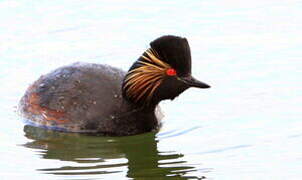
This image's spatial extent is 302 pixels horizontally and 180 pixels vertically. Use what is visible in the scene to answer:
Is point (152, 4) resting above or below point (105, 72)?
above

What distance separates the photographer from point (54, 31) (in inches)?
782

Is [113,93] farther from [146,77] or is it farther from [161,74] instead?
[161,74]

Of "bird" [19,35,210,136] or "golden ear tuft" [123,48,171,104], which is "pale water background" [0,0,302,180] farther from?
"golden ear tuft" [123,48,171,104]

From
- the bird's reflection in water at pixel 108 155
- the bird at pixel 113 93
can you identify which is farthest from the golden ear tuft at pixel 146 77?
the bird's reflection in water at pixel 108 155

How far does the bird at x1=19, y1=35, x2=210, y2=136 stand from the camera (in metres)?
15.4

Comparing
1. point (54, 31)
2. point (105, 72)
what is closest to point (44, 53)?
point (54, 31)

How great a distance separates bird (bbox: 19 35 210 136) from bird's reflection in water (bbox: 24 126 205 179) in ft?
0.63

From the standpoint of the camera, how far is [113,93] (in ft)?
52.9

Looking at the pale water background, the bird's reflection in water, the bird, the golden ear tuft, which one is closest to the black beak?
the bird

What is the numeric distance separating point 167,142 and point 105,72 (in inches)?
63.2

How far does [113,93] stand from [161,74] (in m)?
0.94

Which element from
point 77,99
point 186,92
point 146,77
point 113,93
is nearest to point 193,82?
point 146,77

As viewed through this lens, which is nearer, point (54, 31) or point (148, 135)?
point (148, 135)

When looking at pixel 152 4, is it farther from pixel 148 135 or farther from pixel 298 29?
pixel 148 135
